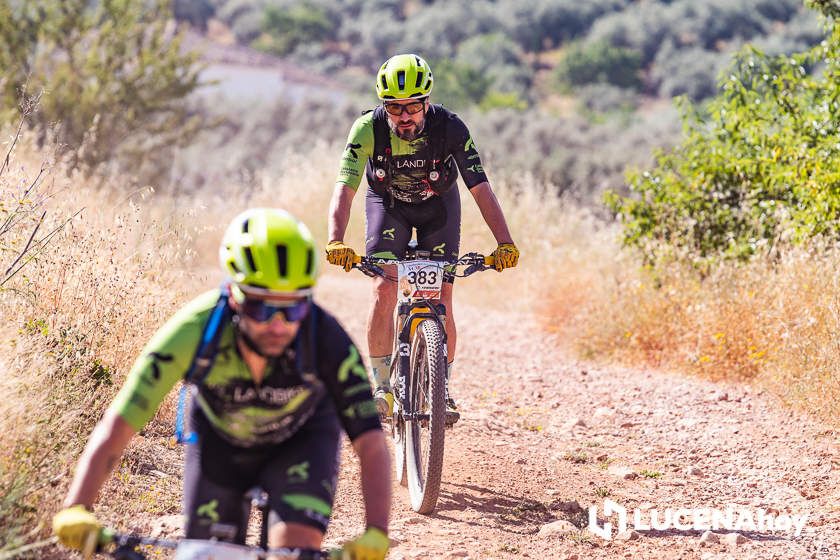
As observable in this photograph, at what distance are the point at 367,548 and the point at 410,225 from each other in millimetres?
3404

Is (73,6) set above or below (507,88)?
below

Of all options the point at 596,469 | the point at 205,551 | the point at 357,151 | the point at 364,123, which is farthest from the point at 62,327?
the point at 596,469

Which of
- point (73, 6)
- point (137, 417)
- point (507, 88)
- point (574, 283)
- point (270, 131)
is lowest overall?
point (137, 417)

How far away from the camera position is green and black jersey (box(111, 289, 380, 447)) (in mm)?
3258

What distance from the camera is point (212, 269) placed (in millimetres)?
12805

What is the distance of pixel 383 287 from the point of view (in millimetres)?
6074

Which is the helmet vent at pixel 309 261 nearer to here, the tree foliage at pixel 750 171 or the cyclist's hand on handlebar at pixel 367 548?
the cyclist's hand on handlebar at pixel 367 548

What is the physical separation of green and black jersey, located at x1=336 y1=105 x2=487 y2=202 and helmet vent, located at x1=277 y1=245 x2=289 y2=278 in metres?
2.90

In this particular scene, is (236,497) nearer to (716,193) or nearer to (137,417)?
(137,417)

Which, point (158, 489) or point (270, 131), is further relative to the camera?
point (270, 131)

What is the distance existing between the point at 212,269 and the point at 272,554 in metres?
10.1

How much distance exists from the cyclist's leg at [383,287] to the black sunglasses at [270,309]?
2.86 metres

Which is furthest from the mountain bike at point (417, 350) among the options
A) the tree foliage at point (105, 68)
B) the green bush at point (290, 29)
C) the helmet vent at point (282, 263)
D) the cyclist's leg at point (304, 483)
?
the green bush at point (290, 29)

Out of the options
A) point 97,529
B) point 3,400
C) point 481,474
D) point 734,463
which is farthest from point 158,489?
point 734,463
